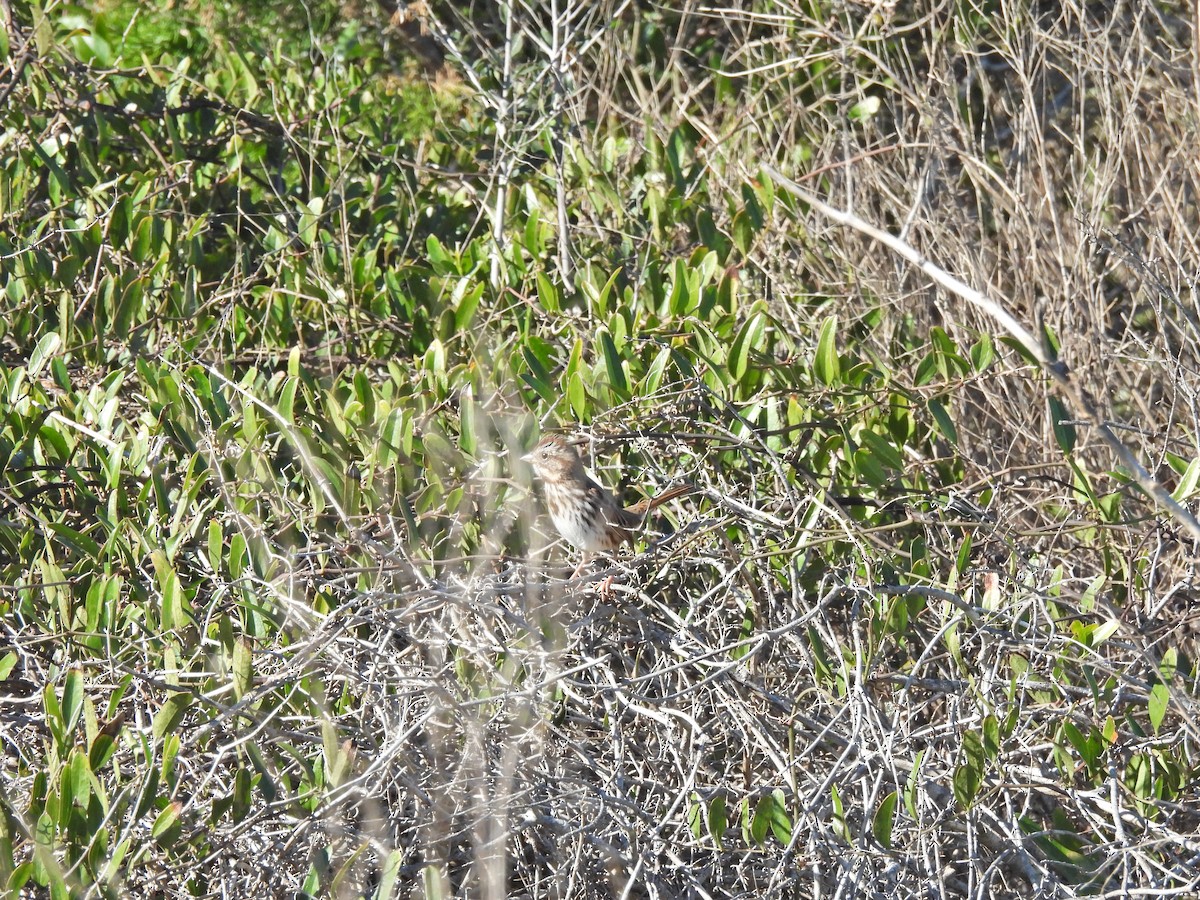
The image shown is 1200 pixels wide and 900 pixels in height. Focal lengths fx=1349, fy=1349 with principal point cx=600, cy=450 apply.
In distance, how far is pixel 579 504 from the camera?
171 inches

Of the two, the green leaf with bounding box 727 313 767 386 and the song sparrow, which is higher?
the green leaf with bounding box 727 313 767 386

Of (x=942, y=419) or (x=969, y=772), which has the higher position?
(x=942, y=419)

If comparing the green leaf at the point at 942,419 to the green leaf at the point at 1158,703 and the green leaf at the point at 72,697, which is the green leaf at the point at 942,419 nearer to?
the green leaf at the point at 1158,703

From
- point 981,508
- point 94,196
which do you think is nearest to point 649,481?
point 981,508

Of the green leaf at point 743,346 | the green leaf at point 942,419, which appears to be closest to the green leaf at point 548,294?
the green leaf at point 743,346

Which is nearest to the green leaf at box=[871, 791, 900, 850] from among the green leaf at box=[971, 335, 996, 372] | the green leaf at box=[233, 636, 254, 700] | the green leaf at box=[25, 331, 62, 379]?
the green leaf at box=[971, 335, 996, 372]

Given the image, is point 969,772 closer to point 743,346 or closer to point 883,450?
point 883,450

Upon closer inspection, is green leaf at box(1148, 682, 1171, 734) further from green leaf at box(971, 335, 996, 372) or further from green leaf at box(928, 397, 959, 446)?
green leaf at box(971, 335, 996, 372)

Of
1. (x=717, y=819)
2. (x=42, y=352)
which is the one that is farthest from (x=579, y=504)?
(x=42, y=352)

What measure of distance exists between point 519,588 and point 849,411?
4.37ft

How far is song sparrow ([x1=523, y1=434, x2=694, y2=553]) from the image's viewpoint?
4.28m

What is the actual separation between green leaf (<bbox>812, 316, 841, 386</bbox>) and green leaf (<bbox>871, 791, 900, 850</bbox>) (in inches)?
50.9

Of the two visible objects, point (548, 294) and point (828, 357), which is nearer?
point (828, 357)

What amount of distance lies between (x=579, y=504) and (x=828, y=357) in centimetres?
92
